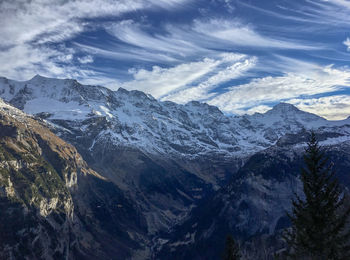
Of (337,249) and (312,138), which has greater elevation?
(312,138)

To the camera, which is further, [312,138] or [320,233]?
[312,138]

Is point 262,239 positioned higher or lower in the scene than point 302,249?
lower

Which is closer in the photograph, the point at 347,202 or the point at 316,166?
the point at 316,166

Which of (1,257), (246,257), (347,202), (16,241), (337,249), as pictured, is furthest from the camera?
(16,241)

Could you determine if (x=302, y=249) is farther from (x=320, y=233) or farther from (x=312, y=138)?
(x=312, y=138)

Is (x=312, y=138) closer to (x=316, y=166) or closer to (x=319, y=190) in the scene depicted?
(x=316, y=166)

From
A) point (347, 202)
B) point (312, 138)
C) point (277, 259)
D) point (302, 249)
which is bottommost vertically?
point (347, 202)

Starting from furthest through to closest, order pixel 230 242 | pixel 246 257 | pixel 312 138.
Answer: pixel 246 257 < pixel 230 242 < pixel 312 138

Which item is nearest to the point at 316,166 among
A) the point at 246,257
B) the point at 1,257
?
the point at 246,257

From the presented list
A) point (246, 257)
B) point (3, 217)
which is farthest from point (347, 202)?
point (3, 217)
